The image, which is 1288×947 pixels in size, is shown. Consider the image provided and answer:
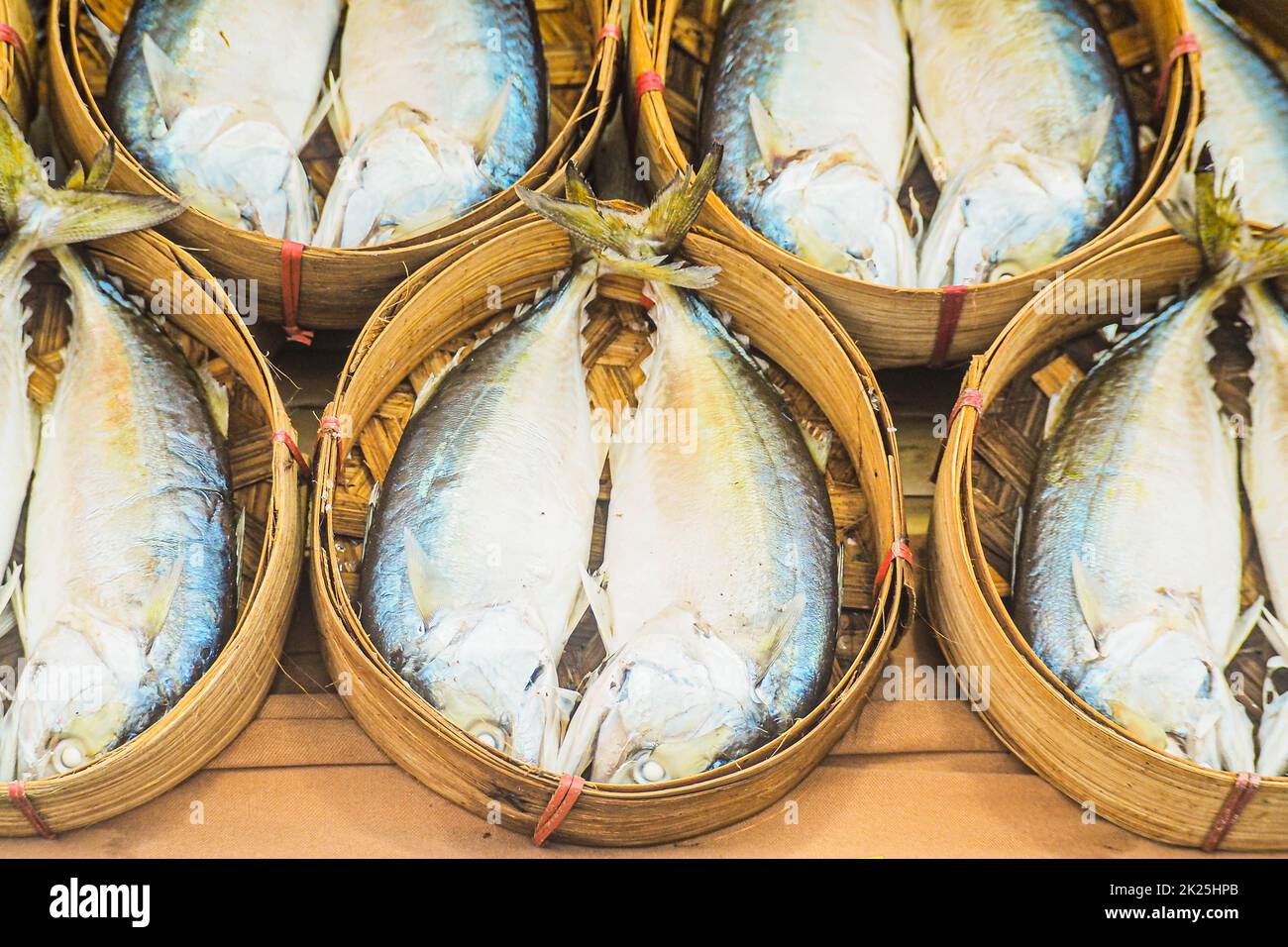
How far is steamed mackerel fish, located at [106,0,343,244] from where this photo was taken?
266 centimetres

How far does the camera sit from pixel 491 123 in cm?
281

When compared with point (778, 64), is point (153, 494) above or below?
below

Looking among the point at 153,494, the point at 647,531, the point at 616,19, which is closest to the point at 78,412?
the point at 153,494

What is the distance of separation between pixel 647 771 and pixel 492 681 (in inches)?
11.6

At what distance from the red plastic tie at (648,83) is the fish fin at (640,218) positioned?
280 mm

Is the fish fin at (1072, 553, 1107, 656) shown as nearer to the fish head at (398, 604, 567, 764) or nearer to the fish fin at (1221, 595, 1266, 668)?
the fish fin at (1221, 595, 1266, 668)

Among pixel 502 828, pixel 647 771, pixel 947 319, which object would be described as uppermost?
pixel 947 319

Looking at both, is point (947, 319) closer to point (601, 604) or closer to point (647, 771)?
point (601, 604)

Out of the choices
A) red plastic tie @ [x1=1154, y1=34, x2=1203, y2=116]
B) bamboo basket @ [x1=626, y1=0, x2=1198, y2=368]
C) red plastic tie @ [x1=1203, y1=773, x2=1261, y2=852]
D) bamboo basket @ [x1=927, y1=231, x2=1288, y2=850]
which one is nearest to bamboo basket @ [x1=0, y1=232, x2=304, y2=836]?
bamboo basket @ [x1=626, y1=0, x2=1198, y2=368]

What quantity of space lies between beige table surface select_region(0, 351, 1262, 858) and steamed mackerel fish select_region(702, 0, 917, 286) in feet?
3.06

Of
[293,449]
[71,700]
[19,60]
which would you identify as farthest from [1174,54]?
[71,700]

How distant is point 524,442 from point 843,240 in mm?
787

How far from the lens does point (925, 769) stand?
2334 mm

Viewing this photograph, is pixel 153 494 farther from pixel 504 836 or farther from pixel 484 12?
pixel 484 12
